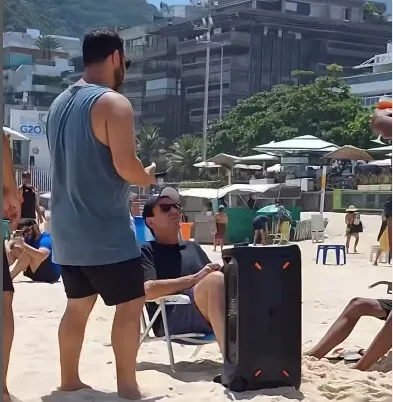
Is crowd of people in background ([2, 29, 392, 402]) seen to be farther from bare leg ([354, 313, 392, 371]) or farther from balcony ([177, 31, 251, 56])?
balcony ([177, 31, 251, 56])

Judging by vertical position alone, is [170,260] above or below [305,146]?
below

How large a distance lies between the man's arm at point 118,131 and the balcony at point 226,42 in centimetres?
7034

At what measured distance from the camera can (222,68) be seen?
71.2 meters

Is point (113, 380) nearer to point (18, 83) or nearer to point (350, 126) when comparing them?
point (350, 126)

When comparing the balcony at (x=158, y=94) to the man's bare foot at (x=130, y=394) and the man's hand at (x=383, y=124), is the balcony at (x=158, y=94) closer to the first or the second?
the man's bare foot at (x=130, y=394)

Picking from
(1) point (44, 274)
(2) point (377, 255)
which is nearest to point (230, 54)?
(2) point (377, 255)

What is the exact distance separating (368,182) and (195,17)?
5452 cm

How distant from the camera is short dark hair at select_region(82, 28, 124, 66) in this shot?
2752mm

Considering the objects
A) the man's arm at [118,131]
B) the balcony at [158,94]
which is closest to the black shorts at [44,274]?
the man's arm at [118,131]

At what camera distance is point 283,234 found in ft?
50.3

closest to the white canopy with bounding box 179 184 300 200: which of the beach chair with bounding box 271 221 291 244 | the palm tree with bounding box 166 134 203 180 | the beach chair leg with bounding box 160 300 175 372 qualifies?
the beach chair with bounding box 271 221 291 244

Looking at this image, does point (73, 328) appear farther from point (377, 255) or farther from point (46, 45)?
point (46, 45)

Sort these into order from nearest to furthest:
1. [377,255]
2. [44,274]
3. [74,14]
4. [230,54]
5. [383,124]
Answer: [383,124] < [44,274] < [377,255] < [230,54] < [74,14]

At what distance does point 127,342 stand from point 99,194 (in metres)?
0.54
